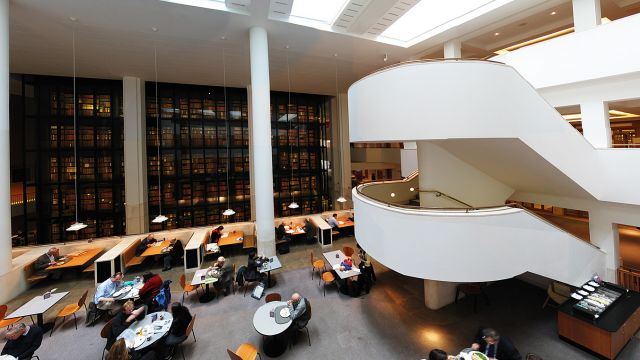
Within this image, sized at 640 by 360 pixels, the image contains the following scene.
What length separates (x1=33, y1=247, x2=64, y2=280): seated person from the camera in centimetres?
782

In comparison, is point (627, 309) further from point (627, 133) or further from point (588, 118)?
point (627, 133)

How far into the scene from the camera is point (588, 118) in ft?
22.2

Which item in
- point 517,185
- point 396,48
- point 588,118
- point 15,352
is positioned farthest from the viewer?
point 396,48

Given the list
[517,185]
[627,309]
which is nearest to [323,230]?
[517,185]

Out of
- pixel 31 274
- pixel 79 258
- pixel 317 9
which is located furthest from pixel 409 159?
pixel 31 274

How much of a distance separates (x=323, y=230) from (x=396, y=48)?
805 cm

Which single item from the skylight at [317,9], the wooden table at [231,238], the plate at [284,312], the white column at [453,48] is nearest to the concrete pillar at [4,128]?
the wooden table at [231,238]

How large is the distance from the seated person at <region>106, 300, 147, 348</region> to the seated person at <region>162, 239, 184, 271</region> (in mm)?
4316

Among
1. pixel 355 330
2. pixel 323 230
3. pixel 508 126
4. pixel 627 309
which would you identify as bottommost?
A: pixel 355 330

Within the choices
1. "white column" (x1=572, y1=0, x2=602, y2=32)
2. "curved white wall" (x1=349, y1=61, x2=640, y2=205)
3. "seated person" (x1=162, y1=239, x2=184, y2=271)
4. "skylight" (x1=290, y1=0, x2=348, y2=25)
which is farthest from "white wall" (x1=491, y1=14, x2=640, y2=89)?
"seated person" (x1=162, y1=239, x2=184, y2=271)

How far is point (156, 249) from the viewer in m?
9.16

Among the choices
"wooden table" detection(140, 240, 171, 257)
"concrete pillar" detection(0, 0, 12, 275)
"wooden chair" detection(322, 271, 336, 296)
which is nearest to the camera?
"concrete pillar" detection(0, 0, 12, 275)

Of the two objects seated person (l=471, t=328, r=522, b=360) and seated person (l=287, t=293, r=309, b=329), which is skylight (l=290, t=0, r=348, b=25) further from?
seated person (l=471, t=328, r=522, b=360)

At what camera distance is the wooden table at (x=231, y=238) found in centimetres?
970
